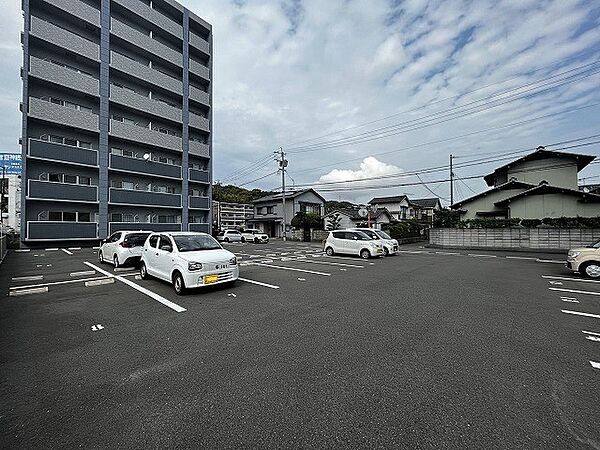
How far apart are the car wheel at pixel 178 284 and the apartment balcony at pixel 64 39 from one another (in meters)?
23.0

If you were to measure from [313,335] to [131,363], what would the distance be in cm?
240

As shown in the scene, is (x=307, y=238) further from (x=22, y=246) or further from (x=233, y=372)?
(x=233, y=372)

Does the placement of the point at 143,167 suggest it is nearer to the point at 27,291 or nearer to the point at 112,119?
the point at 112,119

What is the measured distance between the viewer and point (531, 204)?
70.5ft

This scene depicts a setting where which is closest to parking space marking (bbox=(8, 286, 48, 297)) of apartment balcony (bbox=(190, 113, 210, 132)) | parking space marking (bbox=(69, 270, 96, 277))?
parking space marking (bbox=(69, 270, 96, 277))

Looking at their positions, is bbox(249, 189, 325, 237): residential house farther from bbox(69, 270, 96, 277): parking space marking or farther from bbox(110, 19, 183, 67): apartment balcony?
bbox(69, 270, 96, 277): parking space marking

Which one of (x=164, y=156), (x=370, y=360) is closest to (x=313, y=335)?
(x=370, y=360)

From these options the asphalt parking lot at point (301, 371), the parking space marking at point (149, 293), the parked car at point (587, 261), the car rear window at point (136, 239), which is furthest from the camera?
the car rear window at point (136, 239)

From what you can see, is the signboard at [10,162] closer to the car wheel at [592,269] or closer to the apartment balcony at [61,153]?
the apartment balcony at [61,153]

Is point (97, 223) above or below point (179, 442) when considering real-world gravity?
above

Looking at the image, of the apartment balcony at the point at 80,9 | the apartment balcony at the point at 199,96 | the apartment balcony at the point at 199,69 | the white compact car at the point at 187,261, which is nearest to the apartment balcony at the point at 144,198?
the apartment balcony at the point at 199,96

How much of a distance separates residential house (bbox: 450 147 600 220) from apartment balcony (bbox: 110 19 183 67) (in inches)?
1119

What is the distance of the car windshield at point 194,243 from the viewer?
757 centimetres

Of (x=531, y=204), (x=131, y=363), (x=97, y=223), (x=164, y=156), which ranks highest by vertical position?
(x=164, y=156)
